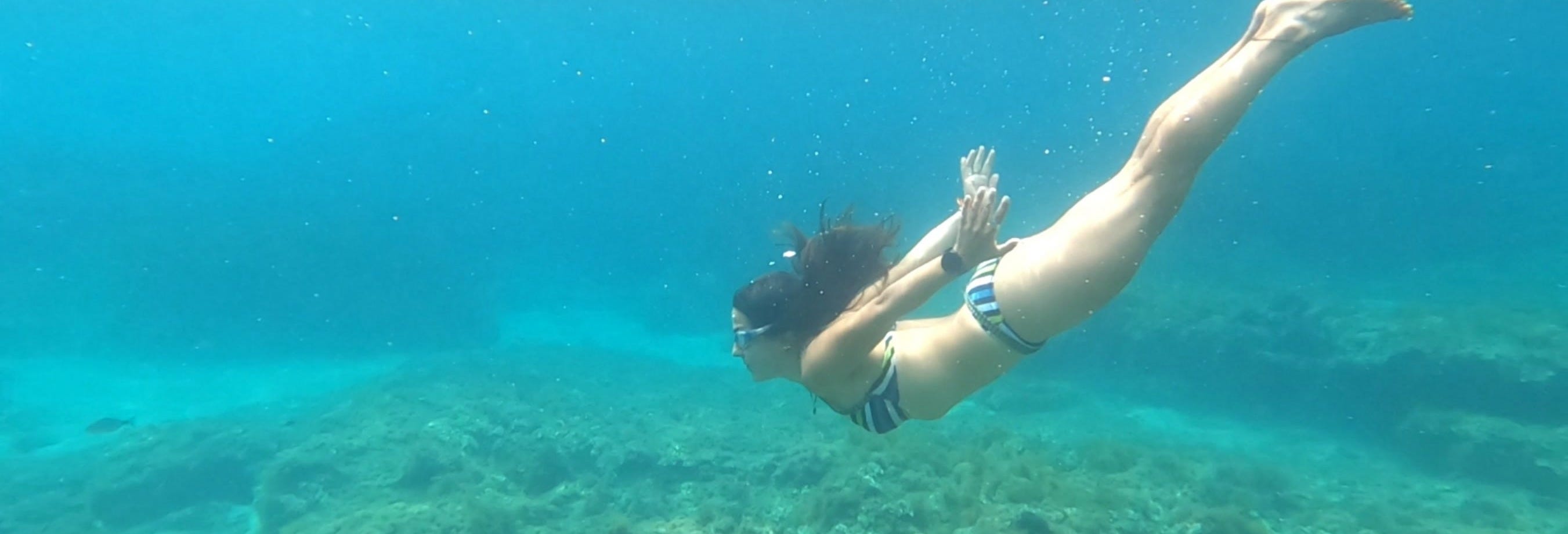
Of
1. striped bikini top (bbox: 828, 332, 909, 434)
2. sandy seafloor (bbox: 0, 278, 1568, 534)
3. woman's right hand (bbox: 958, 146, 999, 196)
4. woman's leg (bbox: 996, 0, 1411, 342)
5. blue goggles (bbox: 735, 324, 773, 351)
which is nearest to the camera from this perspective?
woman's leg (bbox: 996, 0, 1411, 342)

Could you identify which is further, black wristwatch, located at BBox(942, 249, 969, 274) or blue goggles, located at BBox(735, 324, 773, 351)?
blue goggles, located at BBox(735, 324, 773, 351)

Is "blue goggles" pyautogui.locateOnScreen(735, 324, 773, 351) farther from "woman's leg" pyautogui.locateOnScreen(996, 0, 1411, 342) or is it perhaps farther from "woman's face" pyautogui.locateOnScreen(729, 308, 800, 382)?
"woman's leg" pyautogui.locateOnScreen(996, 0, 1411, 342)

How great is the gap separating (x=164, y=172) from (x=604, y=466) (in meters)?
49.9

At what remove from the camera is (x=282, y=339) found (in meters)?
29.2

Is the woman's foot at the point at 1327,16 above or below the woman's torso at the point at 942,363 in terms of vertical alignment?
above

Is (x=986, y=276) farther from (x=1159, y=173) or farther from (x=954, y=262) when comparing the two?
(x=1159, y=173)

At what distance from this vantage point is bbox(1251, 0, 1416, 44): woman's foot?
10.5ft

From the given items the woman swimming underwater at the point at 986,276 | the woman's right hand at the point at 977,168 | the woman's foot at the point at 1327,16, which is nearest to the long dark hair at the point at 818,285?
the woman swimming underwater at the point at 986,276

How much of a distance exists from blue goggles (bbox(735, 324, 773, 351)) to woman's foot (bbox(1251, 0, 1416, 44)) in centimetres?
253

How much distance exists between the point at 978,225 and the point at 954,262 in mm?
173

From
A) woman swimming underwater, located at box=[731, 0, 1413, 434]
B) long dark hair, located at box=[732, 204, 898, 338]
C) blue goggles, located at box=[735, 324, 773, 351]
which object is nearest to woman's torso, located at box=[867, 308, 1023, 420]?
woman swimming underwater, located at box=[731, 0, 1413, 434]

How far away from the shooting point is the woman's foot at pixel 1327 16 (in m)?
3.19

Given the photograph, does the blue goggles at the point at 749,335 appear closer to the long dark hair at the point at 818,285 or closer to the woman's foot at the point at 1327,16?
the long dark hair at the point at 818,285

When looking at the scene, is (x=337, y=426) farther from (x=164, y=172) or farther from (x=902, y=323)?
(x=164, y=172)
